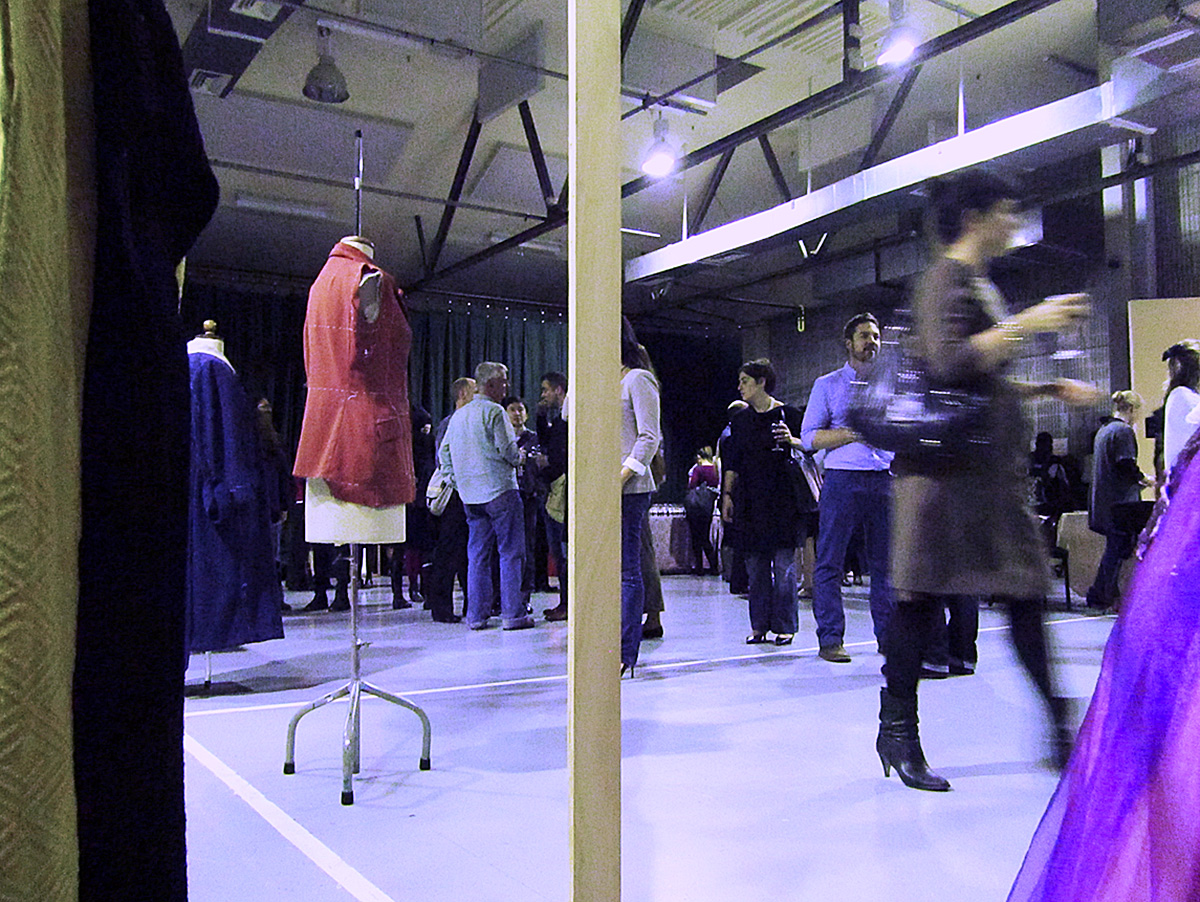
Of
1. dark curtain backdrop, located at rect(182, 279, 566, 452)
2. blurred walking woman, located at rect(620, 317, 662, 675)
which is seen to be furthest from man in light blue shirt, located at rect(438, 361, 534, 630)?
dark curtain backdrop, located at rect(182, 279, 566, 452)

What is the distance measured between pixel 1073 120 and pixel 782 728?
388 centimetres

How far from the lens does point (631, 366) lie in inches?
125

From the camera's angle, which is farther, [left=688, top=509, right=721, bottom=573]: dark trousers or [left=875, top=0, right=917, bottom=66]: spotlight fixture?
[left=688, top=509, right=721, bottom=573]: dark trousers

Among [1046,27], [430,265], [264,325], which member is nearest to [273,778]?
[1046,27]

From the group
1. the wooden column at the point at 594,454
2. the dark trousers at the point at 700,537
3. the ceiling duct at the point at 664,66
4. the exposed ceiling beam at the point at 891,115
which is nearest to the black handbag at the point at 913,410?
the wooden column at the point at 594,454

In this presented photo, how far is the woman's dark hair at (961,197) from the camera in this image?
5.87 feet

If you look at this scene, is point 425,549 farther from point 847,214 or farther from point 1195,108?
point 1195,108

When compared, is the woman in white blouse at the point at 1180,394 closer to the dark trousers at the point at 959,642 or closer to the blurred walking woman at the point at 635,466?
the dark trousers at the point at 959,642

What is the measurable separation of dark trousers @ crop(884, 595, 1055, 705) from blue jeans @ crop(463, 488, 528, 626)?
9.49 feet

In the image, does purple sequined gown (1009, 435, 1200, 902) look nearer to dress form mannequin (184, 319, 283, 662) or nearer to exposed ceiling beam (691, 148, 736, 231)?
dress form mannequin (184, 319, 283, 662)

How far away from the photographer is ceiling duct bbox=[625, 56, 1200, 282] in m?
4.81

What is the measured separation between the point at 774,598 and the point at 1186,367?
1.86 m

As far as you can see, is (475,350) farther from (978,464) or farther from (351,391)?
(978,464)

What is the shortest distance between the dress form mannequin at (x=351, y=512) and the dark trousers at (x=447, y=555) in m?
3.12
